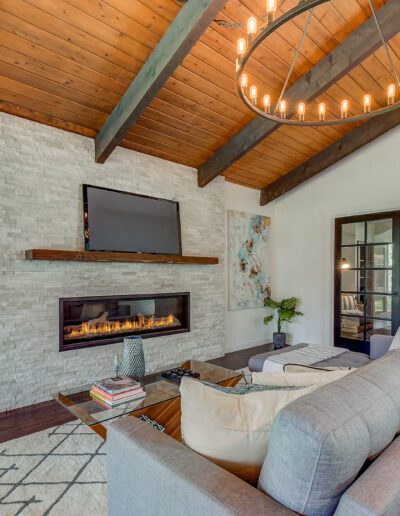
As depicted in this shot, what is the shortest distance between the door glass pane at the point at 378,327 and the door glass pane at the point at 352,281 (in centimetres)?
50

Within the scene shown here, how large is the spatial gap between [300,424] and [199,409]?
0.39 metres

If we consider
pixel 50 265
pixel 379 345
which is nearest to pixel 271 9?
pixel 50 265

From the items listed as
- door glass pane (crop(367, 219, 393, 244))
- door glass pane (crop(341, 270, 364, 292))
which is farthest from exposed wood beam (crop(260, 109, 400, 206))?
door glass pane (crop(341, 270, 364, 292))

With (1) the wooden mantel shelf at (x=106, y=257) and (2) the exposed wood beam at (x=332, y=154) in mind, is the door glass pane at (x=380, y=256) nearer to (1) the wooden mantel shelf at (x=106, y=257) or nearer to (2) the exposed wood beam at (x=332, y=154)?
(2) the exposed wood beam at (x=332, y=154)

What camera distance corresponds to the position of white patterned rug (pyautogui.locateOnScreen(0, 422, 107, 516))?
1.80 meters

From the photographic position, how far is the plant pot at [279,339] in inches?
216

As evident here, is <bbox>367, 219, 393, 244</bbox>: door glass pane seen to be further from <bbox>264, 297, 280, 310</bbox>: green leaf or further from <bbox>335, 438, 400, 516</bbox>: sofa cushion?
<bbox>335, 438, 400, 516</bbox>: sofa cushion

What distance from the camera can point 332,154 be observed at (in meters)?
5.04

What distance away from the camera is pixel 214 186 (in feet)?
16.3

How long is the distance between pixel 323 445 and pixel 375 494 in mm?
179

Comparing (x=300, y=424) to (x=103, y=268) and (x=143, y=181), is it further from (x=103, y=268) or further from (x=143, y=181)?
(x=143, y=181)

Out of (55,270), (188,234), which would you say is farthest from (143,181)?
(55,270)

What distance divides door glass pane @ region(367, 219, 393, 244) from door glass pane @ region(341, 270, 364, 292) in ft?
1.67

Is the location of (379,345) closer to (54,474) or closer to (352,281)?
(352,281)
